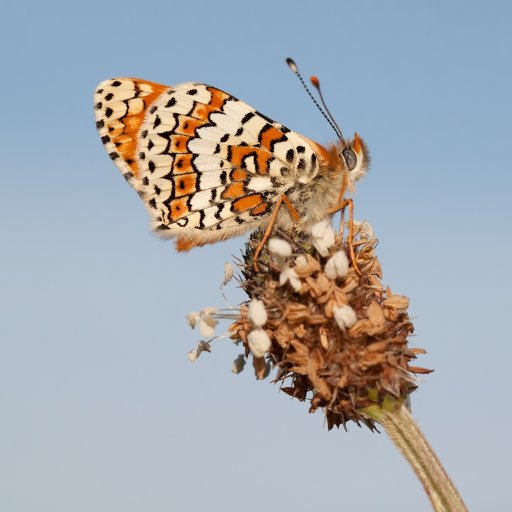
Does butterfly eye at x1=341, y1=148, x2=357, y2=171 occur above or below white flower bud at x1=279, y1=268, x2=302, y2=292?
above

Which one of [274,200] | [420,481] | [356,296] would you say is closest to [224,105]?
[274,200]

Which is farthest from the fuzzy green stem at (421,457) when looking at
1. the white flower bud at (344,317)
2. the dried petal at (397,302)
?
the dried petal at (397,302)

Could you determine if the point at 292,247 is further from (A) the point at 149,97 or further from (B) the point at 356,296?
(A) the point at 149,97

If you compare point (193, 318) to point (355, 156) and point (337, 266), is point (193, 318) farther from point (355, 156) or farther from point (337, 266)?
point (355, 156)

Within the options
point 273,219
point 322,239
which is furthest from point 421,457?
point 273,219

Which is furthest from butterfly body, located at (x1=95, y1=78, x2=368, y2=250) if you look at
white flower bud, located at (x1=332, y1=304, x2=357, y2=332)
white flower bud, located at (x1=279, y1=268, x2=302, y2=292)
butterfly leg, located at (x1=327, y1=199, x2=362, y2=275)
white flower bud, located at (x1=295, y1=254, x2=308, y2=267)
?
white flower bud, located at (x1=332, y1=304, x2=357, y2=332)

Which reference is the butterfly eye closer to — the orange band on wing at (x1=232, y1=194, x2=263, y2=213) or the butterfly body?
the butterfly body
